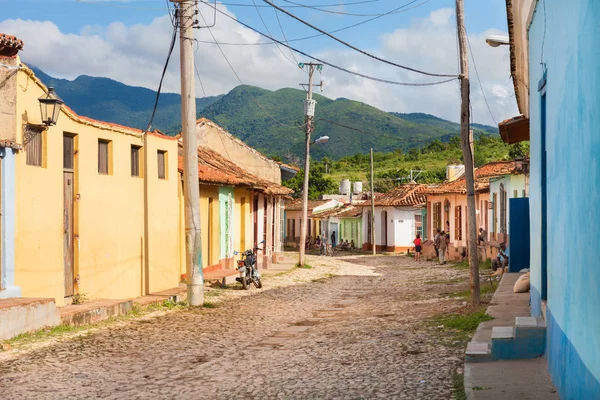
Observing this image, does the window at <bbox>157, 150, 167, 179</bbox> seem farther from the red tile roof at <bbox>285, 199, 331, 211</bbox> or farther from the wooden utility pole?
the red tile roof at <bbox>285, 199, 331, 211</bbox>

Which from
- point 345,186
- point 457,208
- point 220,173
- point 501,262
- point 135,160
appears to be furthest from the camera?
point 345,186

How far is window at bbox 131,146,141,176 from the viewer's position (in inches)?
627

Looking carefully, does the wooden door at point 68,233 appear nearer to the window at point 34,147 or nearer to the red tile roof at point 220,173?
the window at point 34,147

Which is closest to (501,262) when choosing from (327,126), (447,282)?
(447,282)

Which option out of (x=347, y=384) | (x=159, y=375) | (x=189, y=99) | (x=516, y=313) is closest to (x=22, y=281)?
(x=159, y=375)

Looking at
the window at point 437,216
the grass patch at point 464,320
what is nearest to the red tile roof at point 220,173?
the grass patch at point 464,320

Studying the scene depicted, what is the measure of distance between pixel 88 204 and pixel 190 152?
217 cm

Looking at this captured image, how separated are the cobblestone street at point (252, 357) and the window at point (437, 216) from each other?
81.2ft

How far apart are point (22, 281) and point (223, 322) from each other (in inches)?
127

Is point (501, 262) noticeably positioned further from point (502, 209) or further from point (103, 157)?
point (103, 157)

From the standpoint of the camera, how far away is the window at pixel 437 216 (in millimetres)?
40375

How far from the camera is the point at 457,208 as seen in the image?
3728cm

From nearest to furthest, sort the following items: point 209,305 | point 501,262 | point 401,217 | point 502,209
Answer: point 209,305, point 501,262, point 502,209, point 401,217

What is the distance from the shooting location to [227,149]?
96.0ft
